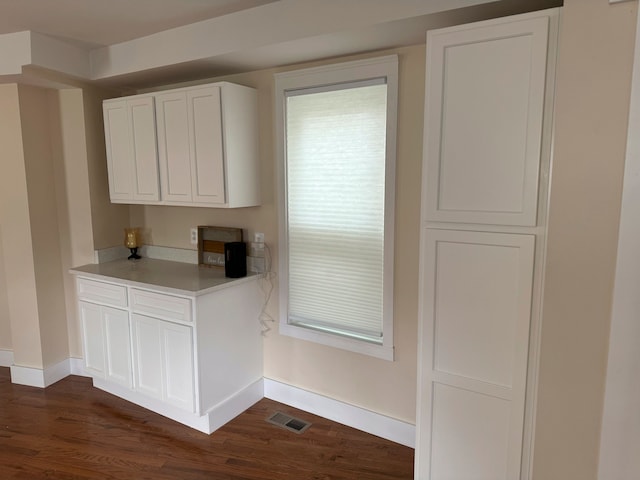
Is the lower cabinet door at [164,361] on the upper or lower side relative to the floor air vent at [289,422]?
upper

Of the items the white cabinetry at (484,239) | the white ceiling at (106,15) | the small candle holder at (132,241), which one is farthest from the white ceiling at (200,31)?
the small candle holder at (132,241)

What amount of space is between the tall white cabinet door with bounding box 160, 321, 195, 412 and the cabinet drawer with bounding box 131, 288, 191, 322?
62mm

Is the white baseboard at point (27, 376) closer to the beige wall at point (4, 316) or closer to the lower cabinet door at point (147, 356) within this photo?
the beige wall at point (4, 316)

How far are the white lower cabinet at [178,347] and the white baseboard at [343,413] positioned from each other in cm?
17

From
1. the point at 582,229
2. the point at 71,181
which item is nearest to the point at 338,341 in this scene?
the point at 582,229

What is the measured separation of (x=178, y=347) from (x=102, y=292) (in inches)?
32.2

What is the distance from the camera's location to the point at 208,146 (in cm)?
270

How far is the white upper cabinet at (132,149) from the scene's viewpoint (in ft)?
9.66

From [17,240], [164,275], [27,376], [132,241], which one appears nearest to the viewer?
[164,275]

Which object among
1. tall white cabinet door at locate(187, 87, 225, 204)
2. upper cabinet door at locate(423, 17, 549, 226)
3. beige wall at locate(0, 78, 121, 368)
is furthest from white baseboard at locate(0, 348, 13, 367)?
upper cabinet door at locate(423, 17, 549, 226)

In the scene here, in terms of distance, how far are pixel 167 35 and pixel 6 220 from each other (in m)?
2.00

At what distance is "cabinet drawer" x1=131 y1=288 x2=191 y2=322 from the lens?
258cm

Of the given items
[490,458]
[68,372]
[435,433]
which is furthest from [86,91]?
[490,458]

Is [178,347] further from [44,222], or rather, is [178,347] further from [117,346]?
[44,222]
